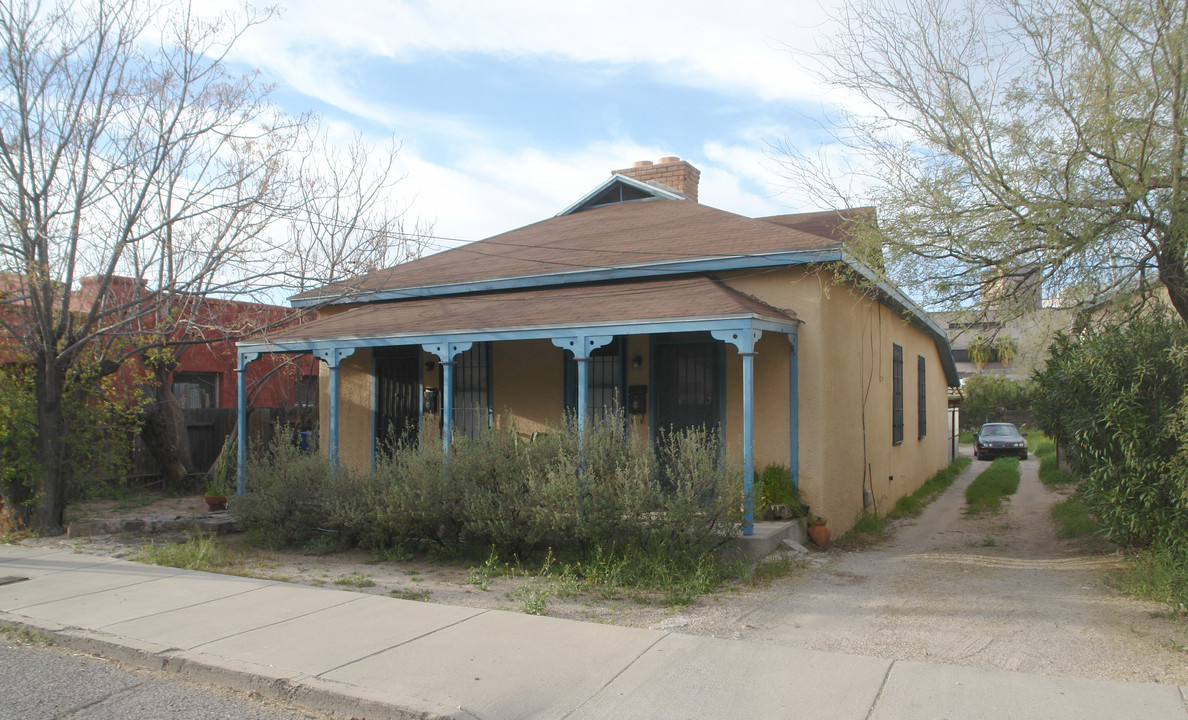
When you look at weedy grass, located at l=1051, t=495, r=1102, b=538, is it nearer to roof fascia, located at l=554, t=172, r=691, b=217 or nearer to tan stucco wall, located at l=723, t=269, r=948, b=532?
tan stucco wall, located at l=723, t=269, r=948, b=532

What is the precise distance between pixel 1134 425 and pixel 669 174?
985 centimetres

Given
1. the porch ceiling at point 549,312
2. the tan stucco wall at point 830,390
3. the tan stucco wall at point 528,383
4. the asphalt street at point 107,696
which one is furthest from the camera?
the tan stucco wall at point 528,383

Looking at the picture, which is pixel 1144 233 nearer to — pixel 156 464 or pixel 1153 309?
pixel 1153 309

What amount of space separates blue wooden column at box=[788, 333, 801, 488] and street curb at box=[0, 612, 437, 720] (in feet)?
20.5

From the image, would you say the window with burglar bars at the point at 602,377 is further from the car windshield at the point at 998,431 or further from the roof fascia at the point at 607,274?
the car windshield at the point at 998,431

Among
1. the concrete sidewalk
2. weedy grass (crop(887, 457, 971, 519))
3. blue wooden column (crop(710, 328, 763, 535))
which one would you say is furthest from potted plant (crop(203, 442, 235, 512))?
weedy grass (crop(887, 457, 971, 519))

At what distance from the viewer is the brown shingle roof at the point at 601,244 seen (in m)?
10.8

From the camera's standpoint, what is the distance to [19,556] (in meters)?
8.79

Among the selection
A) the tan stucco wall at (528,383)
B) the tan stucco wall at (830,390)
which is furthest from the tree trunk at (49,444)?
the tan stucco wall at (830,390)

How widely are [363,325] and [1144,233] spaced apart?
8.96 meters

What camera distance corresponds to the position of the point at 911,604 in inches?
270

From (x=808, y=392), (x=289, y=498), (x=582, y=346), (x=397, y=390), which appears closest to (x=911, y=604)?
(x=808, y=392)

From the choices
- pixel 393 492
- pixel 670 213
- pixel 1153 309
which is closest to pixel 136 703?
pixel 393 492

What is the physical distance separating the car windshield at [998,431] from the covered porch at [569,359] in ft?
70.9
